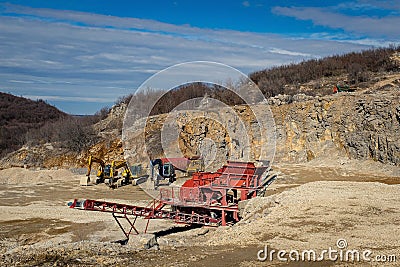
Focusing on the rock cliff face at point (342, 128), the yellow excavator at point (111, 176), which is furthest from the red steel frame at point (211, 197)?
the rock cliff face at point (342, 128)

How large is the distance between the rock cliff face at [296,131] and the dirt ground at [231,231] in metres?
5.02

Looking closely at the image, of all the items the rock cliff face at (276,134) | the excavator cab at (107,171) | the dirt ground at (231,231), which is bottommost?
the dirt ground at (231,231)

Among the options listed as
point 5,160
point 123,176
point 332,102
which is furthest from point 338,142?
point 5,160

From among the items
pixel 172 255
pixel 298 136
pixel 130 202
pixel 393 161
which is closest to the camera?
pixel 172 255

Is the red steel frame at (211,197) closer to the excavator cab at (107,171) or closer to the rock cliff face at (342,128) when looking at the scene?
the excavator cab at (107,171)

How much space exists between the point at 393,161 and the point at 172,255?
76.6 ft

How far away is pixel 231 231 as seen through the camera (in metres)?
14.8

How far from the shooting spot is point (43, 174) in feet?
125

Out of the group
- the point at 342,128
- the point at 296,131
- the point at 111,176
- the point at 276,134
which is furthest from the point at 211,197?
the point at 276,134

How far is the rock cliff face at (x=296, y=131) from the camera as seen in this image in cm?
3266

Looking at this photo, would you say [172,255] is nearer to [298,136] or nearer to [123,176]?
[123,176]

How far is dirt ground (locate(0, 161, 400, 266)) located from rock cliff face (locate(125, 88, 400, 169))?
5025 millimetres

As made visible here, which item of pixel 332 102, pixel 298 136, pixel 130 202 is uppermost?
pixel 332 102

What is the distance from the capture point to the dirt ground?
1127cm
